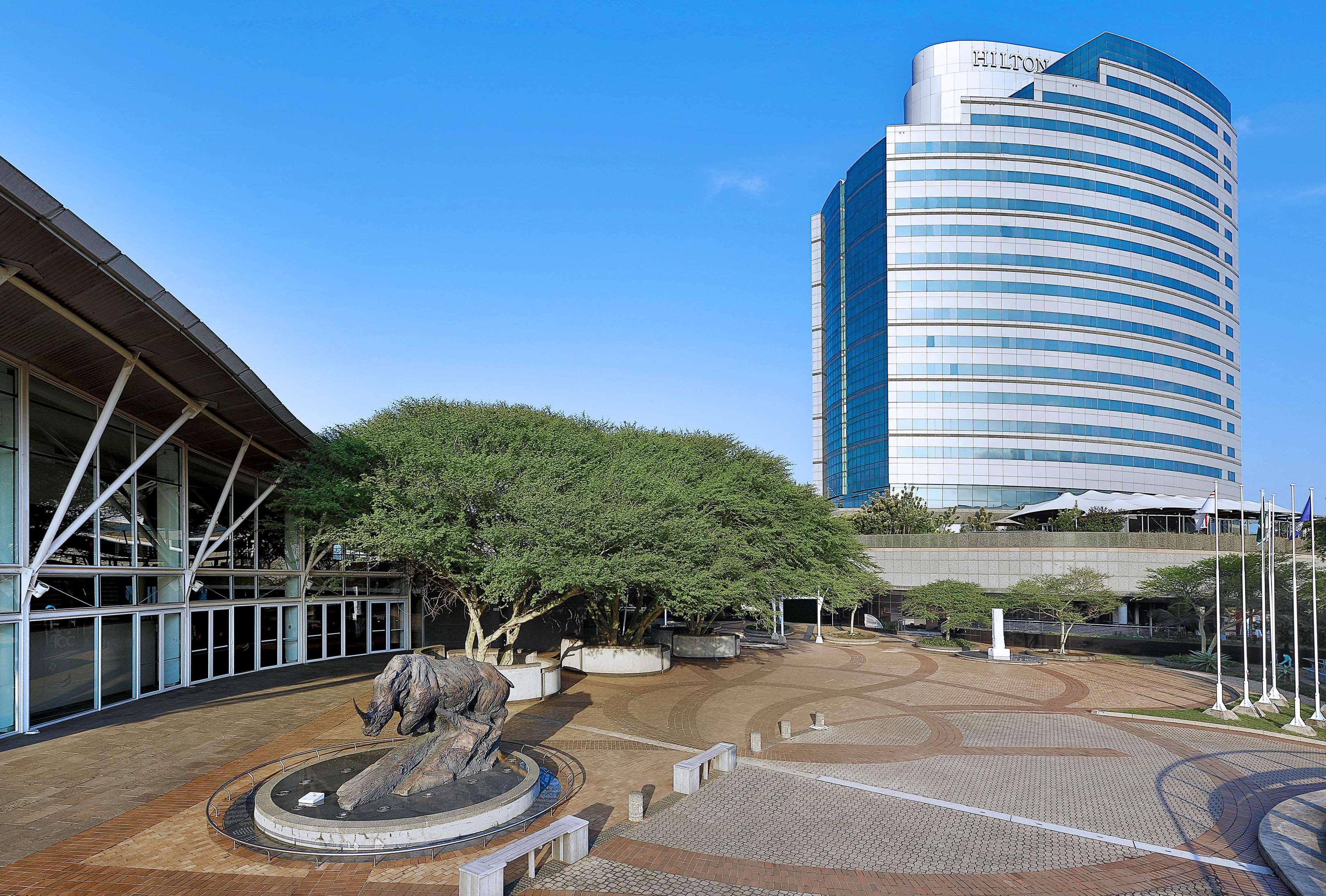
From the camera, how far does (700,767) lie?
1503cm

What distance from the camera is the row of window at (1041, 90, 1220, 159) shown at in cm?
7938

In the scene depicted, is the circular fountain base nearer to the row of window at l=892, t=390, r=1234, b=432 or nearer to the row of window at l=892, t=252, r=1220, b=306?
the row of window at l=892, t=390, r=1234, b=432

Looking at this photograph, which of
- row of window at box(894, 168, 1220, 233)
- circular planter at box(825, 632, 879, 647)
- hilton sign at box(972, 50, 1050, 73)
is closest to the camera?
circular planter at box(825, 632, 879, 647)

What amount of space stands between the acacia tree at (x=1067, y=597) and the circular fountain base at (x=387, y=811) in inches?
1313

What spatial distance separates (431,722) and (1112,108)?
93674 millimetres

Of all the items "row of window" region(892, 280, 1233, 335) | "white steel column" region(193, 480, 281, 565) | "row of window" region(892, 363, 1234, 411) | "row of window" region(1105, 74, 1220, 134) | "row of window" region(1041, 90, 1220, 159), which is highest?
"row of window" region(1105, 74, 1220, 134)

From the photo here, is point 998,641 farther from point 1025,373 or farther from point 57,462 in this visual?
point 1025,373

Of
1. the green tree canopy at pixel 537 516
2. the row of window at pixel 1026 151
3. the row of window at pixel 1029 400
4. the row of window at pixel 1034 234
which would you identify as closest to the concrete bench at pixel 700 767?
the green tree canopy at pixel 537 516

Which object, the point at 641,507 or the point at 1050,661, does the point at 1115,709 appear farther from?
the point at 641,507

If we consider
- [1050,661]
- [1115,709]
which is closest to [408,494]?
[1115,709]

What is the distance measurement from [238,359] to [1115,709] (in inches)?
1106

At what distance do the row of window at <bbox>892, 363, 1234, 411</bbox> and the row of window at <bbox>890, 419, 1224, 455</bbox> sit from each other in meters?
4.56


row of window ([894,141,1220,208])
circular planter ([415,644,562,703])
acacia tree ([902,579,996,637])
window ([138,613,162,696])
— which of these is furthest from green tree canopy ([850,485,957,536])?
window ([138,613,162,696])

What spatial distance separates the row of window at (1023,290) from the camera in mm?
76312
